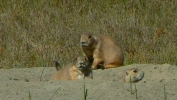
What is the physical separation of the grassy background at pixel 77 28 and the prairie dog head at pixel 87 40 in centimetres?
85

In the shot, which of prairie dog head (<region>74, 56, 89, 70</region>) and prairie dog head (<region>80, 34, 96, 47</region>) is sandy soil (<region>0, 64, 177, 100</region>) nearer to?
prairie dog head (<region>74, 56, 89, 70</region>)

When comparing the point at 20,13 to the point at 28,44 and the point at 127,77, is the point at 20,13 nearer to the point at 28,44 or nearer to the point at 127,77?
the point at 28,44

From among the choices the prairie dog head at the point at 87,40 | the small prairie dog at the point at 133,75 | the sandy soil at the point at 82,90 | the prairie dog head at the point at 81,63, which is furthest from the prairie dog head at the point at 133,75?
Answer: the prairie dog head at the point at 87,40

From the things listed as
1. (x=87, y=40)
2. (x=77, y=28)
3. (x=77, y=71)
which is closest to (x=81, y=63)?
(x=77, y=71)

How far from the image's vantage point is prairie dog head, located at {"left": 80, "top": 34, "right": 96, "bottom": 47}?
934 centimetres

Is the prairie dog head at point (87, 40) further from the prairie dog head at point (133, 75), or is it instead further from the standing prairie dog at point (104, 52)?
the prairie dog head at point (133, 75)

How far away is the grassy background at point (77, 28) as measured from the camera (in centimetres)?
1027

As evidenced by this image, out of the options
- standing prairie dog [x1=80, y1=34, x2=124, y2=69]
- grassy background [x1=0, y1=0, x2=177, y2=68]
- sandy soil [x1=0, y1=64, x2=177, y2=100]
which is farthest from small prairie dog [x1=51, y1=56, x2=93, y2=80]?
grassy background [x1=0, y1=0, x2=177, y2=68]

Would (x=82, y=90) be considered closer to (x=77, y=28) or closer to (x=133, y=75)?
(x=133, y=75)

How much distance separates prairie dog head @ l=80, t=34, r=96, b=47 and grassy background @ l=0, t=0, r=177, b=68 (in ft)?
2.78

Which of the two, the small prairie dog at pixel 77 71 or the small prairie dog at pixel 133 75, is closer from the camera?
the small prairie dog at pixel 133 75

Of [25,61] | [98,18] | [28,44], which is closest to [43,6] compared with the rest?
[98,18]

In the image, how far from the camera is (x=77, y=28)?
38.6ft

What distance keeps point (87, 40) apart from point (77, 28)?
2.44 meters
